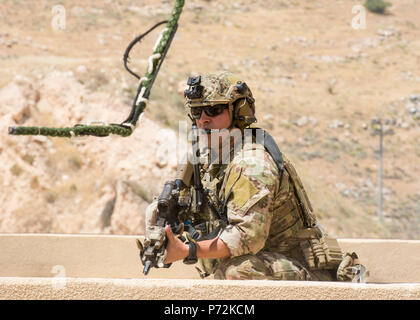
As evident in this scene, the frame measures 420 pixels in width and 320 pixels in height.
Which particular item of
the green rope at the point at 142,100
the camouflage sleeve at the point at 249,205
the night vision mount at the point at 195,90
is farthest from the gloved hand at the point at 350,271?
the green rope at the point at 142,100

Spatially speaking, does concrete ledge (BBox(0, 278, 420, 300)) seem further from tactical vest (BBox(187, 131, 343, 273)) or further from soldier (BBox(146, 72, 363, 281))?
tactical vest (BBox(187, 131, 343, 273))

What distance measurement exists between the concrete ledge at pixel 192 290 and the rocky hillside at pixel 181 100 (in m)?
4.20

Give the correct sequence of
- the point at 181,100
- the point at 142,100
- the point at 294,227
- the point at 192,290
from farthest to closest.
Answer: the point at 181,100 → the point at 294,227 → the point at 142,100 → the point at 192,290

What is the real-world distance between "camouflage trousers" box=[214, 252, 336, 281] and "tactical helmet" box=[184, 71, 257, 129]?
741 millimetres

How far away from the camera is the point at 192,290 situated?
2.54m

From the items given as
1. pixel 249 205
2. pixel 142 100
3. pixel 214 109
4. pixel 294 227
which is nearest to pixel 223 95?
pixel 214 109

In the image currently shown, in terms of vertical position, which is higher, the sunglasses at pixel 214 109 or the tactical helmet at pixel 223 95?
the tactical helmet at pixel 223 95

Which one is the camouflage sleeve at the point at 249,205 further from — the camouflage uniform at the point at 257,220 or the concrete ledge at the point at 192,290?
the concrete ledge at the point at 192,290

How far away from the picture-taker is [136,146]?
1496 centimetres

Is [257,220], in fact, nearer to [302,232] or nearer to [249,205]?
[249,205]

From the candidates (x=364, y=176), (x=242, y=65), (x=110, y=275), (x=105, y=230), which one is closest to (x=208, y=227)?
(x=110, y=275)

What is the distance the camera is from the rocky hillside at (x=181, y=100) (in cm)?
1460
